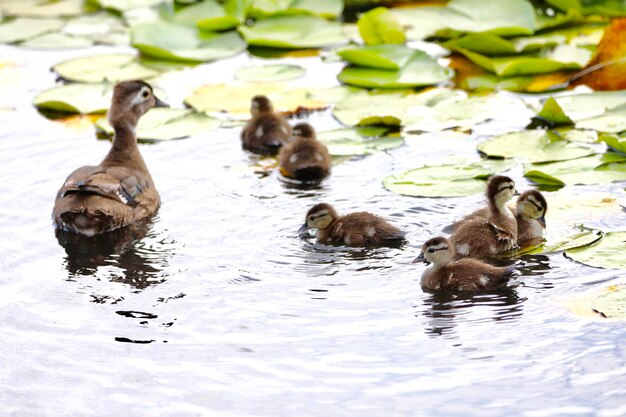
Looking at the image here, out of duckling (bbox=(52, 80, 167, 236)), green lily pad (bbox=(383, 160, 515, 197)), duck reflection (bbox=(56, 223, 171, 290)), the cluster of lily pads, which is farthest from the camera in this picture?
the cluster of lily pads

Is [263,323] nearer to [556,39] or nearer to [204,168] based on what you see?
[204,168]

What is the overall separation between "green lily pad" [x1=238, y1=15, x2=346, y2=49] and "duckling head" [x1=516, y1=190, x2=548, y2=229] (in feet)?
16.4

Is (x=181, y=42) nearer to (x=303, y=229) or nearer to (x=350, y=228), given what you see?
(x=303, y=229)

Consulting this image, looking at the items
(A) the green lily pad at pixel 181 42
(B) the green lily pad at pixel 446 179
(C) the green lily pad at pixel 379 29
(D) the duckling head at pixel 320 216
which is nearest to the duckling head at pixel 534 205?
(B) the green lily pad at pixel 446 179

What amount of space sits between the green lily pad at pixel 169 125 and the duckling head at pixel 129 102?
2.45 ft

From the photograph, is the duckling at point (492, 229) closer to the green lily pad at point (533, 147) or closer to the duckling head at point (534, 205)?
the duckling head at point (534, 205)

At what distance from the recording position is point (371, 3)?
1362cm

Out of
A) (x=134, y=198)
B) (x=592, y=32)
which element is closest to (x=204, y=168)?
(x=134, y=198)

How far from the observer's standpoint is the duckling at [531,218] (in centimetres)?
761

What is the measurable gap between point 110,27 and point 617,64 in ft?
18.8

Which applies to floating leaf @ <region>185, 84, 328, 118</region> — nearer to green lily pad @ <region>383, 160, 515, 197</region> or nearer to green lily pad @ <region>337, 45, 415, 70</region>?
green lily pad @ <region>337, 45, 415, 70</region>

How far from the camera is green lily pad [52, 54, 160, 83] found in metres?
11.4

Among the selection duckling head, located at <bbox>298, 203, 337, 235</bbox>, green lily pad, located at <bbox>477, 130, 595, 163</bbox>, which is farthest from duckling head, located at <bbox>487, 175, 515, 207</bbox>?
green lily pad, located at <bbox>477, 130, 595, 163</bbox>

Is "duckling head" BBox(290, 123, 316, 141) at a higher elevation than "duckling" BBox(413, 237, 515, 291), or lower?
lower
